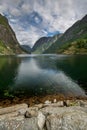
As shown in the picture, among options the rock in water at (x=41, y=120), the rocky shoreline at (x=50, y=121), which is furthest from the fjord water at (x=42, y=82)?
the rock in water at (x=41, y=120)

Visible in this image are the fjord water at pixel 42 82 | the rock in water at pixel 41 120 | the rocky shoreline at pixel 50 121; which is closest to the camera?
the rocky shoreline at pixel 50 121

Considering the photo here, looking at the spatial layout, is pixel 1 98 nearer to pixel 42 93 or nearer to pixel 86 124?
pixel 42 93

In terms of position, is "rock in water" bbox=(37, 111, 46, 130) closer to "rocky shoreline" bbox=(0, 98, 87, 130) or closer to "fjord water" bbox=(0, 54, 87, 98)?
"rocky shoreline" bbox=(0, 98, 87, 130)

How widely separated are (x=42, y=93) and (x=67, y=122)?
27210 mm

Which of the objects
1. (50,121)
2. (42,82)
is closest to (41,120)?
(50,121)

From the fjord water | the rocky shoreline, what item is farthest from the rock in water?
the fjord water

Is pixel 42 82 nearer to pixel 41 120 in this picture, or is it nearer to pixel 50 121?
pixel 41 120

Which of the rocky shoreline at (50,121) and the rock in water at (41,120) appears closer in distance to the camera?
the rocky shoreline at (50,121)

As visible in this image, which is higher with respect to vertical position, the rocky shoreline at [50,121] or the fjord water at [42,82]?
the fjord water at [42,82]

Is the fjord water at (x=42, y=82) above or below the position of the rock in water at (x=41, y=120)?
above

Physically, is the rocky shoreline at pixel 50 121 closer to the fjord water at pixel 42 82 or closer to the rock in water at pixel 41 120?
the rock in water at pixel 41 120

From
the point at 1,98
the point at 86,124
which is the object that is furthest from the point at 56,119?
the point at 1,98

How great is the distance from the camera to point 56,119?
47.0 ft

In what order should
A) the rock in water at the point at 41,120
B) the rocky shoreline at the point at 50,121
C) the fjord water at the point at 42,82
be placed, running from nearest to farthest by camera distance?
the rocky shoreline at the point at 50,121 < the rock in water at the point at 41,120 < the fjord water at the point at 42,82
